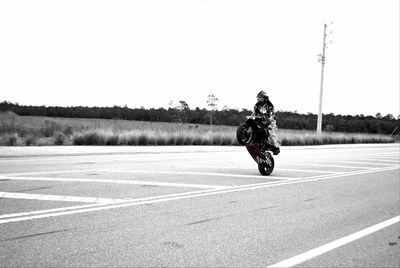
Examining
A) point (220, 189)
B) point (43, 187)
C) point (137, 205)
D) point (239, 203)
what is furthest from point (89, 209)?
point (220, 189)

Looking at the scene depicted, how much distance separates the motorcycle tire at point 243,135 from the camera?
9.36m

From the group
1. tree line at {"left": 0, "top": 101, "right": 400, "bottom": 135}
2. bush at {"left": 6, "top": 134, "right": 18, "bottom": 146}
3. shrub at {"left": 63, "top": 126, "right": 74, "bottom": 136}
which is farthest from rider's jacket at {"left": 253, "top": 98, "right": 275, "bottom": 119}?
tree line at {"left": 0, "top": 101, "right": 400, "bottom": 135}

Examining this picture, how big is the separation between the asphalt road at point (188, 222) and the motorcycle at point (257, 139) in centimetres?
122

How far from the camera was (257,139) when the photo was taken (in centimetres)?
959

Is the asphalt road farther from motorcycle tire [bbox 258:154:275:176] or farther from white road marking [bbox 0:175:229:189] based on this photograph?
motorcycle tire [bbox 258:154:275:176]

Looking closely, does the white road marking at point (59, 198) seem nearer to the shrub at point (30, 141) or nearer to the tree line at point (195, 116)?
the shrub at point (30, 141)

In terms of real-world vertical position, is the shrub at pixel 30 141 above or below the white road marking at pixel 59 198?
above

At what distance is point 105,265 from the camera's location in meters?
3.36

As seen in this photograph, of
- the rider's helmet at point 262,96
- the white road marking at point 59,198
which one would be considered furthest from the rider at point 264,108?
the white road marking at point 59,198

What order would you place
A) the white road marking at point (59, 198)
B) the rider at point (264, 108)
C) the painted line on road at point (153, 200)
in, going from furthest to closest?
the rider at point (264, 108) < the white road marking at point (59, 198) < the painted line on road at point (153, 200)

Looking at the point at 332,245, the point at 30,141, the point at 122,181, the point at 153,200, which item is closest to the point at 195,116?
the point at 30,141

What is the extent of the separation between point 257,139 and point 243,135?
0.40 m

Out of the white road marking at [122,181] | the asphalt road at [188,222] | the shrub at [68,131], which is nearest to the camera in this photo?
the asphalt road at [188,222]

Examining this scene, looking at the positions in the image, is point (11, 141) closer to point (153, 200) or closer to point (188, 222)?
point (153, 200)
